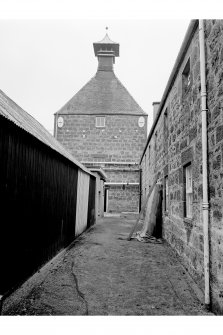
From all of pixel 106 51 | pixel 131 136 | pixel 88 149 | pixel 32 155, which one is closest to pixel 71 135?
pixel 88 149

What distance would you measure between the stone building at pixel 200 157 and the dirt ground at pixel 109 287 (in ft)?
1.35

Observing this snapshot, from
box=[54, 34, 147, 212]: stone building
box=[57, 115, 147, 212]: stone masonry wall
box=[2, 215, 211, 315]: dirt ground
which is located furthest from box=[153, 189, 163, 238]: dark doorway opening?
box=[57, 115, 147, 212]: stone masonry wall

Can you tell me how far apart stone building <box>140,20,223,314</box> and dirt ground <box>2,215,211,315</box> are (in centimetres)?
41

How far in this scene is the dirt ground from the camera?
12.5 ft

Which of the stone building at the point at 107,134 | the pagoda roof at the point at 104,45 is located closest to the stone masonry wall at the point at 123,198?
the stone building at the point at 107,134

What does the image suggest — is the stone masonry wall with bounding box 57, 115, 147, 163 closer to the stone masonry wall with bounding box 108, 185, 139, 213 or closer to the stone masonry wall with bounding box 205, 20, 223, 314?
the stone masonry wall with bounding box 108, 185, 139, 213

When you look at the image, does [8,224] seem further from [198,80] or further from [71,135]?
[71,135]

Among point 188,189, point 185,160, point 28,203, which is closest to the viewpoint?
point 28,203

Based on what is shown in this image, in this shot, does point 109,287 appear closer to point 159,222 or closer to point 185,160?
point 185,160

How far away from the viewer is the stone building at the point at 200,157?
150 inches

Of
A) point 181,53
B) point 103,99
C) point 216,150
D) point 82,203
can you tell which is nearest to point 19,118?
point 216,150

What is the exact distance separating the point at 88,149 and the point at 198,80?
18.3m

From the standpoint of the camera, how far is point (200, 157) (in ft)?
15.5

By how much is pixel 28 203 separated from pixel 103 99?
67.1ft
